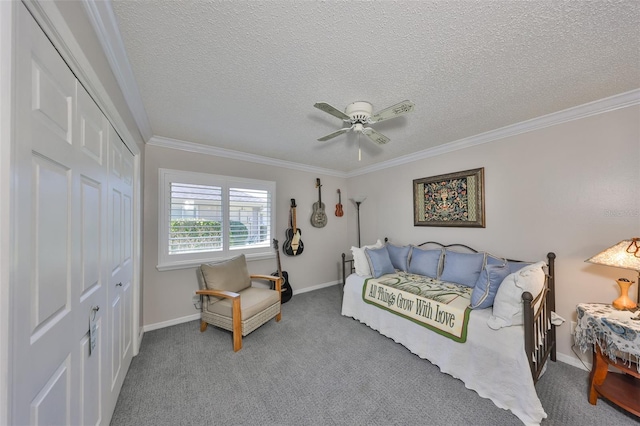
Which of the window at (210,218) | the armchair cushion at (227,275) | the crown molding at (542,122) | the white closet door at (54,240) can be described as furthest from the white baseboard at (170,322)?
the crown molding at (542,122)

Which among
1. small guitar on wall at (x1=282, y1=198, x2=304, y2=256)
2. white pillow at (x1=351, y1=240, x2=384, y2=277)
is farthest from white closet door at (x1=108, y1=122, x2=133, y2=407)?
white pillow at (x1=351, y1=240, x2=384, y2=277)

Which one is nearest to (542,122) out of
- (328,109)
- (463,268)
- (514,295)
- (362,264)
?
(463,268)

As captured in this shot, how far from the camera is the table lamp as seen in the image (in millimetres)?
1671

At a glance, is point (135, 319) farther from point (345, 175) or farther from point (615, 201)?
point (615, 201)

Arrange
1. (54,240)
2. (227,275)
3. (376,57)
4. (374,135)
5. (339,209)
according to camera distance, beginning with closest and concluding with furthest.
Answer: (54,240), (376,57), (374,135), (227,275), (339,209)

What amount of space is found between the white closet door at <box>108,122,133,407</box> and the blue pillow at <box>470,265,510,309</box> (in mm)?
2883

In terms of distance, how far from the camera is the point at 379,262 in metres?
3.15

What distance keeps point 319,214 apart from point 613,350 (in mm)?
3601

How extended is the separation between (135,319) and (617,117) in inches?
191

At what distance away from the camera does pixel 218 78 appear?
1691mm

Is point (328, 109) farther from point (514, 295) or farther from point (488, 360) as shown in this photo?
point (488, 360)

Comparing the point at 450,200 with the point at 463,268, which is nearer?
the point at 463,268

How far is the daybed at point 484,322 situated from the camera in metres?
1.64

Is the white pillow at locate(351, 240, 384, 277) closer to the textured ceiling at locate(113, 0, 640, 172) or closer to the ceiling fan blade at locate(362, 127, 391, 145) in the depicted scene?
the ceiling fan blade at locate(362, 127, 391, 145)
